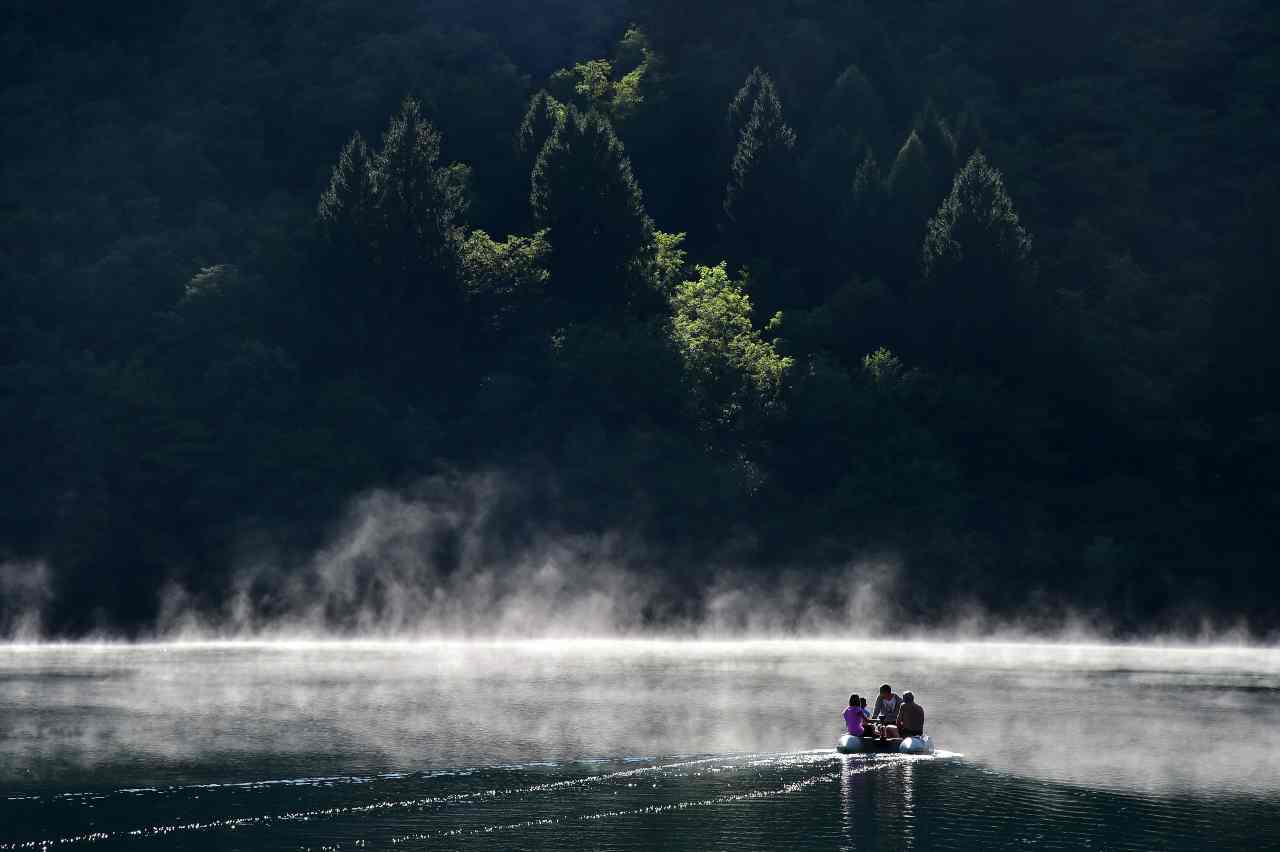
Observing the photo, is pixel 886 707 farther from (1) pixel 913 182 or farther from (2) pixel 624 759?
(1) pixel 913 182

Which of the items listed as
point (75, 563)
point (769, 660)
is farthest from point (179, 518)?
point (769, 660)

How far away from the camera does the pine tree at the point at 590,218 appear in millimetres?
185125

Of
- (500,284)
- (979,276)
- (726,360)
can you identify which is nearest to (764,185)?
(979,276)

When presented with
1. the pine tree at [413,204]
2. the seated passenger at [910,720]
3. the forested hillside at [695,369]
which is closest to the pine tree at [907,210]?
the forested hillside at [695,369]

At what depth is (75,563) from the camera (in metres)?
152

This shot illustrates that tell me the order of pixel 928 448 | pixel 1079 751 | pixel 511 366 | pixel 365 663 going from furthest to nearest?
pixel 511 366
pixel 928 448
pixel 365 663
pixel 1079 751

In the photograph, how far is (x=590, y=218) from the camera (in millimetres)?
186500

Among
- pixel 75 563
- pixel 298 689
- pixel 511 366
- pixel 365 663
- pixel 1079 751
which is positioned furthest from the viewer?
pixel 511 366

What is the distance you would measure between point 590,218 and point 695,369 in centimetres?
2264

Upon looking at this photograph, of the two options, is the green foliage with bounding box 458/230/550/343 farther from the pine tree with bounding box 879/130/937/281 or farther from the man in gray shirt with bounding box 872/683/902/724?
the man in gray shirt with bounding box 872/683/902/724

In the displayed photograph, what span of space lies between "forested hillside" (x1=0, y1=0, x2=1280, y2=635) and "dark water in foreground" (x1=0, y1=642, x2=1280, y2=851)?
124 ft

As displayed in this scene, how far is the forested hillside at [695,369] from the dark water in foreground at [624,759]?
37645mm

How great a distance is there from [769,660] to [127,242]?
9319 cm

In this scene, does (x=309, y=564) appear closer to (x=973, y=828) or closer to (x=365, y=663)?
(x=365, y=663)
